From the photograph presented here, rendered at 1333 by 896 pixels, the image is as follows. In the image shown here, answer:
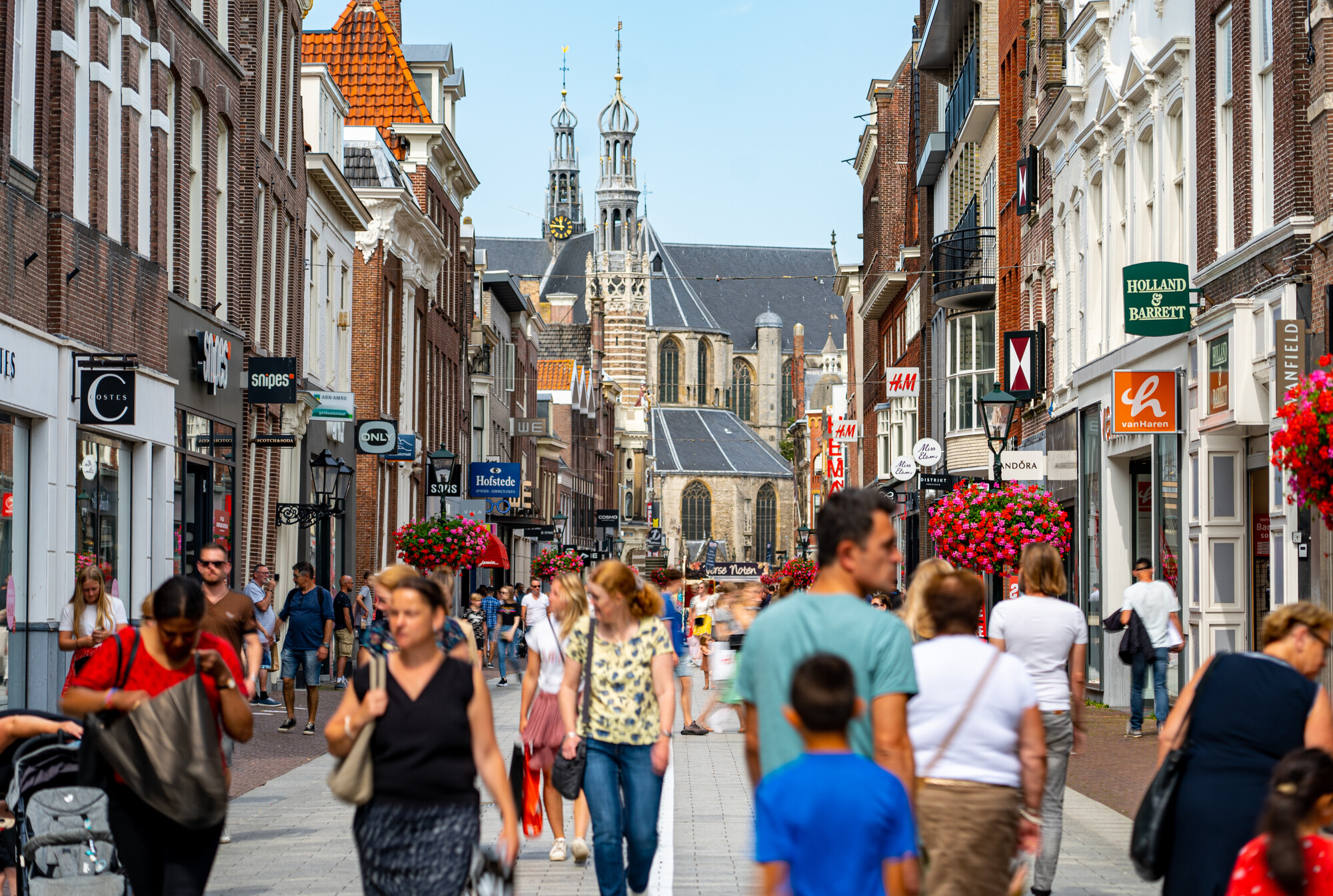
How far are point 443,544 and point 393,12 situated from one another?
54.4ft

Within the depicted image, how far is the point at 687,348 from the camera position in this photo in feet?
468

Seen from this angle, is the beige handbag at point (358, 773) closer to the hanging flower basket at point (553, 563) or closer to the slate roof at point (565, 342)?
the hanging flower basket at point (553, 563)

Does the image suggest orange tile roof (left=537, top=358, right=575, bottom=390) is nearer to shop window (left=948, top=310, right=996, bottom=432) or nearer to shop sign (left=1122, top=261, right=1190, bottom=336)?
shop window (left=948, top=310, right=996, bottom=432)

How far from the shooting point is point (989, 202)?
34500 mm

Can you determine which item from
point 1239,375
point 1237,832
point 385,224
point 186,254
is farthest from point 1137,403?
point 385,224

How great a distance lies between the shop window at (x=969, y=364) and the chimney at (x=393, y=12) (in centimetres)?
1580

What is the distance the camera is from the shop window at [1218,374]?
56.5ft

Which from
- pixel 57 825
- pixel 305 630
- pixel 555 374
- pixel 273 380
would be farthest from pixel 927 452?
pixel 555 374

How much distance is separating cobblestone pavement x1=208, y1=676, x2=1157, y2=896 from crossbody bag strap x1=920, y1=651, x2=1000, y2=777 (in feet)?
11.7

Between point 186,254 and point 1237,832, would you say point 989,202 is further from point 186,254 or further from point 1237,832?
point 1237,832

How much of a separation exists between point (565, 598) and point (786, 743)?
4.53m

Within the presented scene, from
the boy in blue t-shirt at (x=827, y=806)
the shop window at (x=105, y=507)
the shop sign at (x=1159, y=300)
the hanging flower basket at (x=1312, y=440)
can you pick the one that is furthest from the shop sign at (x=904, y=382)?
the boy in blue t-shirt at (x=827, y=806)

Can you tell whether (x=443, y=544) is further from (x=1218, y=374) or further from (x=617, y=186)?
(x=617, y=186)

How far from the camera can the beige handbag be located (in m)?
5.61
